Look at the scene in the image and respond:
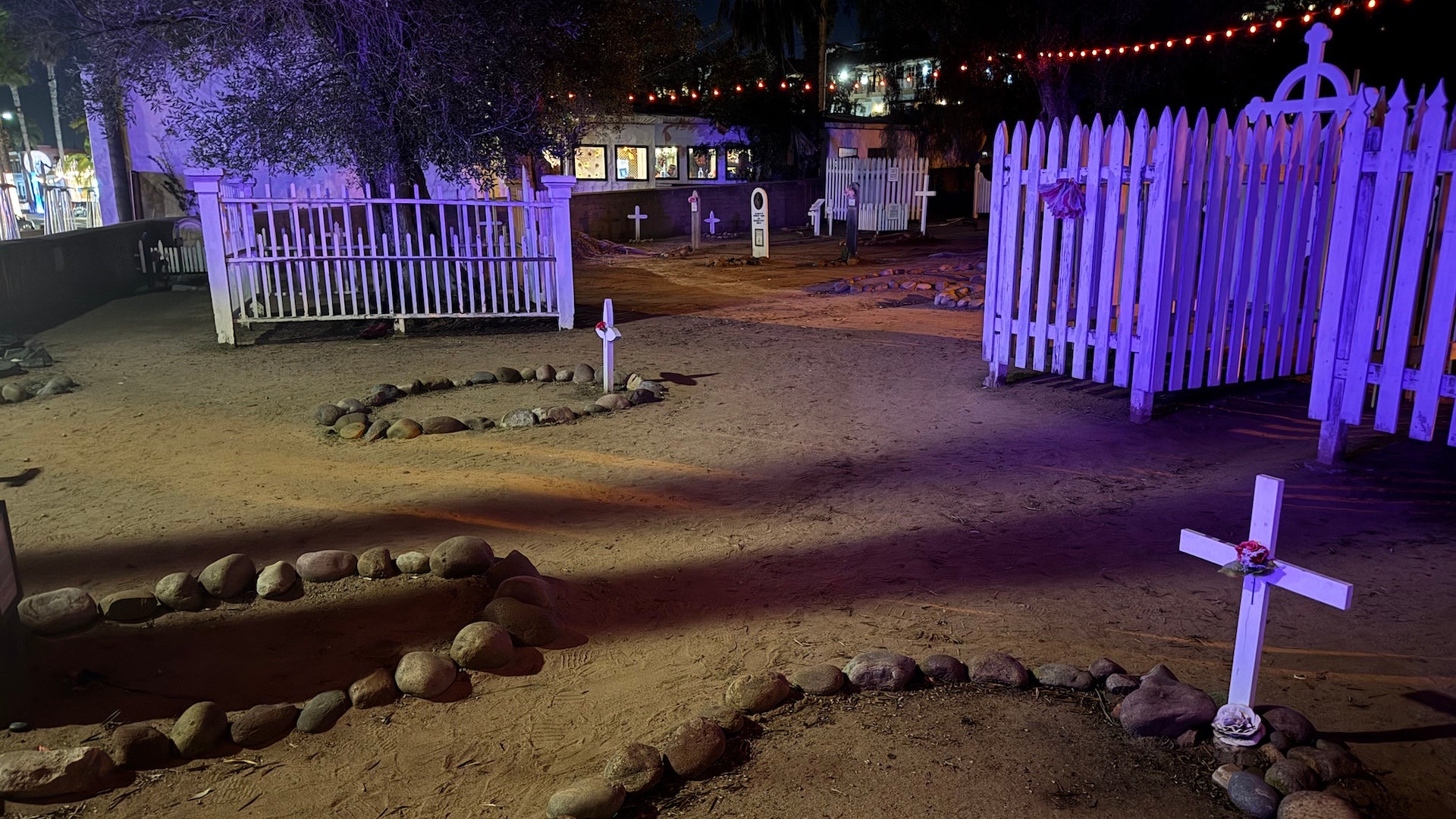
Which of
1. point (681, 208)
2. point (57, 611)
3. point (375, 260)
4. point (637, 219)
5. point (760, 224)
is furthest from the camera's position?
point (681, 208)

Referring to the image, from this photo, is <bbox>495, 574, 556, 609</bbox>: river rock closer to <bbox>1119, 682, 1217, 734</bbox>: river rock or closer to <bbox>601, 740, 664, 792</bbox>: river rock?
<bbox>601, 740, 664, 792</bbox>: river rock

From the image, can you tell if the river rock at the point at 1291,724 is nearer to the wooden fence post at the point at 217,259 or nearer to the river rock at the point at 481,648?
→ the river rock at the point at 481,648

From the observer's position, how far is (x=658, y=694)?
3.49 metres

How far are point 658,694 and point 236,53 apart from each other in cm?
1222

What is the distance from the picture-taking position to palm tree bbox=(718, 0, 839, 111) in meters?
42.2

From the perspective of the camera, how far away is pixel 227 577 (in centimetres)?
416

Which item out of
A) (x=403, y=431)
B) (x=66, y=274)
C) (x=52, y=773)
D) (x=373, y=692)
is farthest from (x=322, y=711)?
(x=66, y=274)

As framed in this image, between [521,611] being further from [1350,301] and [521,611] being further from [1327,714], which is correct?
[1350,301]

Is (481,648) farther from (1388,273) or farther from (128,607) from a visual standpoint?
(1388,273)

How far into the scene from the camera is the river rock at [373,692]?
3.40 meters

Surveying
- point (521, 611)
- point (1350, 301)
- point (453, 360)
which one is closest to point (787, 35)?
point (453, 360)

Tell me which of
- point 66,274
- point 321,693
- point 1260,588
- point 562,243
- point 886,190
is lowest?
point 321,693

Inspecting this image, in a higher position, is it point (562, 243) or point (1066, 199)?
point (1066, 199)

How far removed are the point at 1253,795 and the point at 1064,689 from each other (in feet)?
2.58
